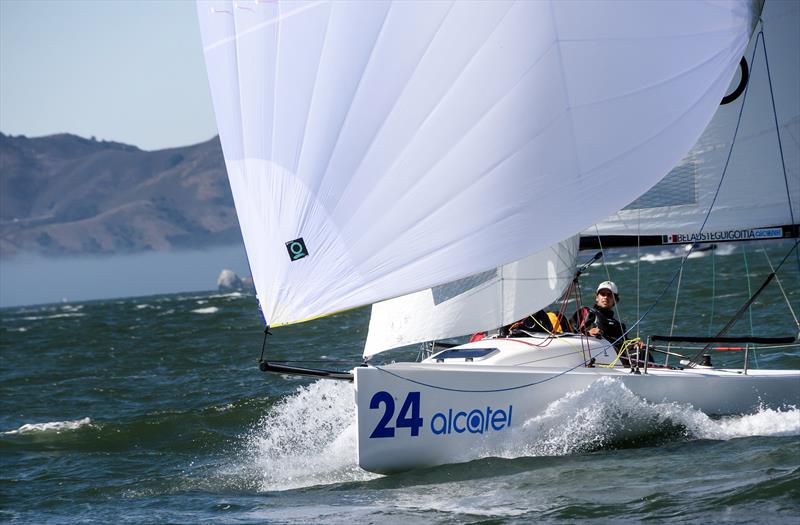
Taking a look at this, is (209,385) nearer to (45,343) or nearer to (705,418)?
(705,418)

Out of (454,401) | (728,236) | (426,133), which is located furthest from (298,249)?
(728,236)

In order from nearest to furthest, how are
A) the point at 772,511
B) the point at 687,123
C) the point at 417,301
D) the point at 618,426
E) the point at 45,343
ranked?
the point at 772,511
the point at 687,123
the point at 618,426
the point at 417,301
the point at 45,343

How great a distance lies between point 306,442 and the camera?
9781 mm

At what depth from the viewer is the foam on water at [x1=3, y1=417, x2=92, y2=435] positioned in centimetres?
1184

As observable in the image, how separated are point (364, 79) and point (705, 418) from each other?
139 inches

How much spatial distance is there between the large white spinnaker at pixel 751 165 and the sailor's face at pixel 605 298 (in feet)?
2.14

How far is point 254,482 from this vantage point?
27.5 feet

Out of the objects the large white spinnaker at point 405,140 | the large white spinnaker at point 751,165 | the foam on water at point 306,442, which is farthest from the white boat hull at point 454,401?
the large white spinnaker at point 751,165

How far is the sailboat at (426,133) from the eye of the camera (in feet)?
22.5

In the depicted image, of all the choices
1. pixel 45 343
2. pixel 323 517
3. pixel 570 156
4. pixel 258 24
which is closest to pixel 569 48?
pixel 570 156

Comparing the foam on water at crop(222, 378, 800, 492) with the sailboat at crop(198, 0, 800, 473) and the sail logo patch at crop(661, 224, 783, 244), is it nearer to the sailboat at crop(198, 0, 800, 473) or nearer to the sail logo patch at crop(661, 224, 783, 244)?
the sailboat at crop(198, 0, 800, 473)

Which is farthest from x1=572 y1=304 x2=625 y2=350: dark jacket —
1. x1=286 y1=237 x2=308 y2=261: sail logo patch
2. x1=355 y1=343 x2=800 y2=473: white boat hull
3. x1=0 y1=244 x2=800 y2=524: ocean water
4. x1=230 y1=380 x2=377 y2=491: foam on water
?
x1=286 y1=237 x2=308 y2=261: sail logo patch

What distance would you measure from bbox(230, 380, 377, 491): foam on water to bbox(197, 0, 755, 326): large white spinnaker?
179 cm

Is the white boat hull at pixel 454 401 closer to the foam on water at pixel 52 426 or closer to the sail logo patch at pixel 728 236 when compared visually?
the sail logo patch at pixel 728 236
